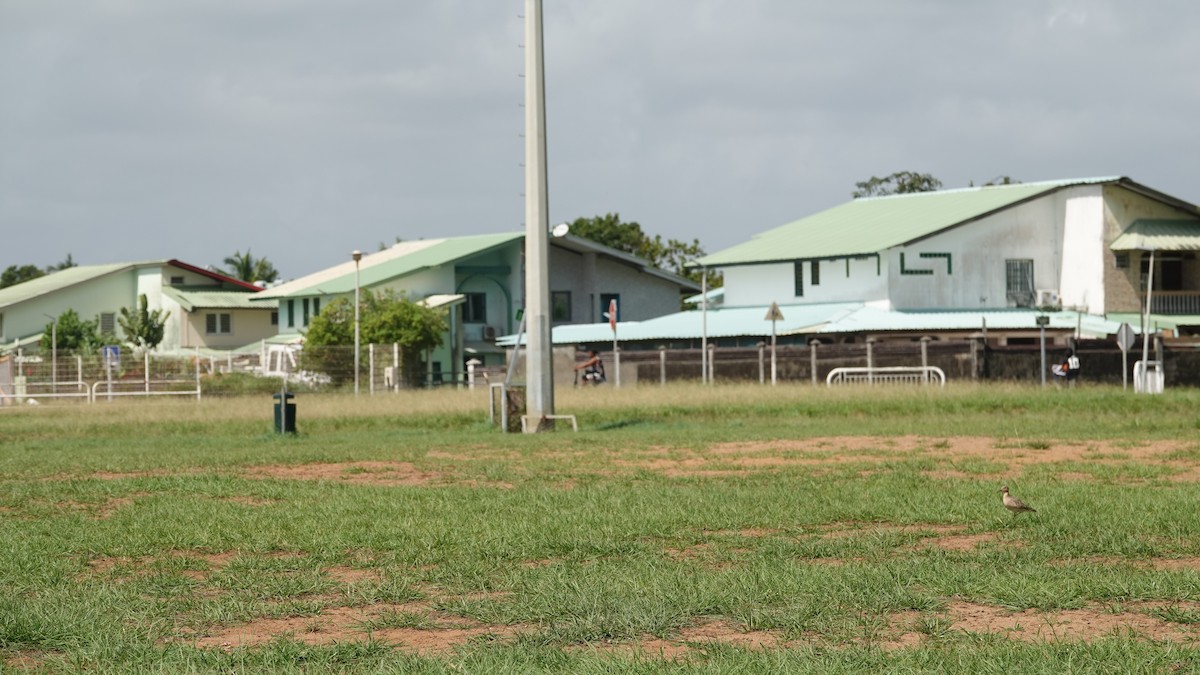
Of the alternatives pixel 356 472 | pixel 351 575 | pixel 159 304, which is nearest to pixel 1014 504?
pixel 351 575

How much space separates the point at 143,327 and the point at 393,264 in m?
14.3

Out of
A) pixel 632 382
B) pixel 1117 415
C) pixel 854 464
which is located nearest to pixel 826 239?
pixel 632 382

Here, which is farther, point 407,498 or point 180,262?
point 180,262

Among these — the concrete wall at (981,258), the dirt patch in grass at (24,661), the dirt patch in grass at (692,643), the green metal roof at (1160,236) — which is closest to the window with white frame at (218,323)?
the concrete wall at (981,258)

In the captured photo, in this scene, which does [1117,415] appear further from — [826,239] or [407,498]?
[826,239]

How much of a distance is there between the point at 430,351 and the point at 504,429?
140 ft

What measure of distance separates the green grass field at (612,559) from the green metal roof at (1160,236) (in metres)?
42.0

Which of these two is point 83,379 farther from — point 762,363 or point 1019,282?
point 1019,282

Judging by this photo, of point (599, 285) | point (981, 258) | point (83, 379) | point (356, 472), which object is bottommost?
point (356, 472)

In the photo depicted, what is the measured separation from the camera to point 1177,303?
68312 millimetres

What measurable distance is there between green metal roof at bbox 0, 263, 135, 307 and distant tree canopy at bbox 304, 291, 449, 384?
26.6m

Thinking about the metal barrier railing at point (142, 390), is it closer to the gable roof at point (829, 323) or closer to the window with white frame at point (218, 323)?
the gable roof at point (829, 323)

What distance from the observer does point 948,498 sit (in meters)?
15.9

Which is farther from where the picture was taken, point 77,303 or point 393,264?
point 77,303
